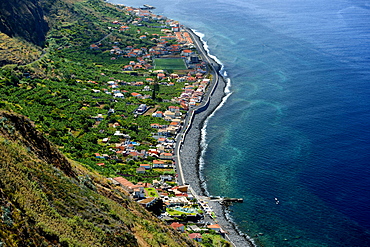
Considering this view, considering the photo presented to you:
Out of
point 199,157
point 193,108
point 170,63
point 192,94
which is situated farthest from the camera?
point 170,63

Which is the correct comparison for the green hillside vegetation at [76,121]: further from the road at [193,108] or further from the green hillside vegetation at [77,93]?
the road at [193,108]

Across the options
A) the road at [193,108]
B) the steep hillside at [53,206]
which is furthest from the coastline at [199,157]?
the steep hillside at [53,206]

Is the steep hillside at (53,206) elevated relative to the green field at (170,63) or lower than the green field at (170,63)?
elevated

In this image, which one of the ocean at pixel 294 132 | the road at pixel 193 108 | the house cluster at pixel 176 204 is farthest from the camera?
the road at pixel 193 108

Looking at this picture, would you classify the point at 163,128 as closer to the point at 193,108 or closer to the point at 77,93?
the point at 193,108

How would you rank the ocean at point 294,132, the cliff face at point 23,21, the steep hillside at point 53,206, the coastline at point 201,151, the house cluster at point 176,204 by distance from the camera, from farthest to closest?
the cliff face at point 23,21 → the ocean at point 294,132 → the coastline at point 201,151 → the house cluster at point 176,204 → the steep hillside at point 53,206

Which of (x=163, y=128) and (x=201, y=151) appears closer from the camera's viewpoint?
(x=201, y=151)

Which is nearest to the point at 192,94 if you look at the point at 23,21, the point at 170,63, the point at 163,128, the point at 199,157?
the point at 163,128
